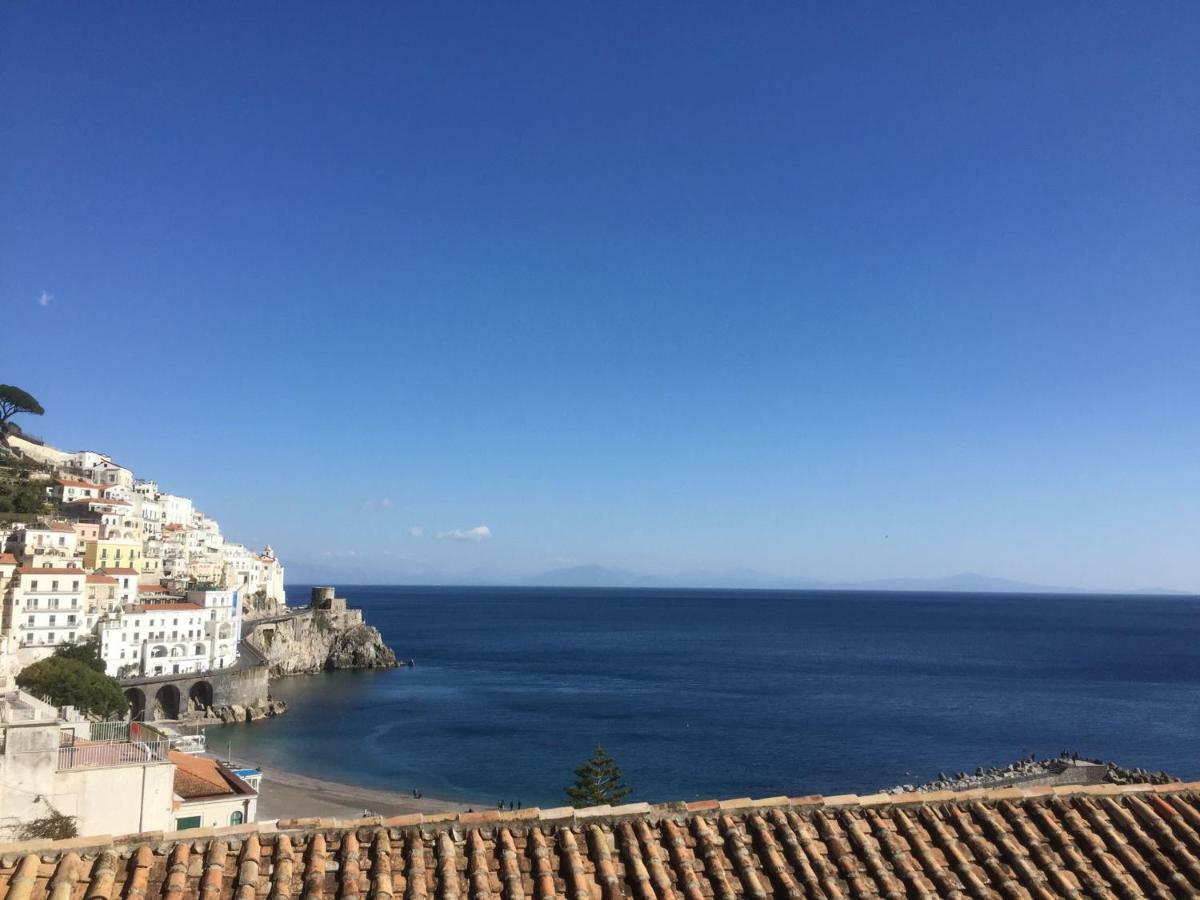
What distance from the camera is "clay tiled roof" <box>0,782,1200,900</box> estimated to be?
6336 millimetres

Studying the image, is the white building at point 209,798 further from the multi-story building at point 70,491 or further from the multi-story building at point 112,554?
the multi-story building at point 70,491

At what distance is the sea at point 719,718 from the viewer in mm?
51888

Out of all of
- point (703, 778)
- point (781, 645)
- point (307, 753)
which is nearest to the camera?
point (703, 778)

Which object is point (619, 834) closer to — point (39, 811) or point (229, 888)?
point (229, 888)

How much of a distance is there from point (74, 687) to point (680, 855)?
5631 cm

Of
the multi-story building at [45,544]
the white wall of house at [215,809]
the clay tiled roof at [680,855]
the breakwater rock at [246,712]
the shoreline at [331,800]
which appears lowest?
the breakwater rock at [246,712]

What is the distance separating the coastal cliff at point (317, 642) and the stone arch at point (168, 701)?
89.9 feet

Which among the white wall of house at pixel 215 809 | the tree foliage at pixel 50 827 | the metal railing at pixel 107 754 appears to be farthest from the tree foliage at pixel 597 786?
the tree foliage at pixel 50 827

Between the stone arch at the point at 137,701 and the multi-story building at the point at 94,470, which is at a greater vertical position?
the multi-story building at the point at 94,470

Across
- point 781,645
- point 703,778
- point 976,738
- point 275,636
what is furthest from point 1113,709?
point 275,636

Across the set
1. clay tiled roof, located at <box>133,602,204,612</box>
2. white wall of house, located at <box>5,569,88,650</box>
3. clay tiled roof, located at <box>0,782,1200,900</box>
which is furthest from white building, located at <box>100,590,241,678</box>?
clay tiled roof, located at <box>0,782,1200,900</box>

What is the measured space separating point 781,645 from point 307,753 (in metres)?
100

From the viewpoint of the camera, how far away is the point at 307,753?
57219 millimetres

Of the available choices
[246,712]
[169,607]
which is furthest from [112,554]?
[246,712]
